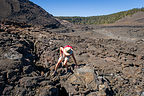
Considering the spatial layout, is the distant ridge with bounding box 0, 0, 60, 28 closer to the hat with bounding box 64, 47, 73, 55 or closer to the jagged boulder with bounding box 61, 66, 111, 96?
the hat with bounding box 64, 47, 73, 55

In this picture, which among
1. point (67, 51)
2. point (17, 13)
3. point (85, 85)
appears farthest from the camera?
point (17, 13)

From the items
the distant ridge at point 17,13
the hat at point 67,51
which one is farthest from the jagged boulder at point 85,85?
the distant ridge at point 17,13

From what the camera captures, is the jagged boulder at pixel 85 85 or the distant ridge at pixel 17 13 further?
the distant ridge at pixel 17 13

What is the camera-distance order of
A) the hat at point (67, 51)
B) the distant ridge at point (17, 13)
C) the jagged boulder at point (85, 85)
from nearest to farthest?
the jagged boulder at point (85, 85), the hat at point (67, 51), the distant ridge at point (17, 13)

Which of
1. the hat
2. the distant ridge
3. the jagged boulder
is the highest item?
the distant ridge

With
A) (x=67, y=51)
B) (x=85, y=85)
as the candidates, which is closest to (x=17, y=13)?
(x=67, y=51)

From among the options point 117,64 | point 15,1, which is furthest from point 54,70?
point 15,1

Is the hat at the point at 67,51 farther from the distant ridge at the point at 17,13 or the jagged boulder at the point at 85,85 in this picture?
the distant ridge at the point at 17,13

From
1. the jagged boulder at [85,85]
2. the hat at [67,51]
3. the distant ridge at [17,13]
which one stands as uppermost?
the distant ridge at [17,13]

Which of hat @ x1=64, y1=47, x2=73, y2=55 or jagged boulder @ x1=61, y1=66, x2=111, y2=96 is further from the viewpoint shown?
hat @ x1=64, y1=47, x2=73, y2=55

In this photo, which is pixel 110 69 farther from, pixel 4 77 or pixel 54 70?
pixel 4 77

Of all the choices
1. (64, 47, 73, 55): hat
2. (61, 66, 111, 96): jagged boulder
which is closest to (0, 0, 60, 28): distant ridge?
(64, 47, 73, 55): hat

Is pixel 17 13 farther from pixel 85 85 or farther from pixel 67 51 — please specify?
pixel 85 85

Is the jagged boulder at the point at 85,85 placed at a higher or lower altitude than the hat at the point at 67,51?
lower
